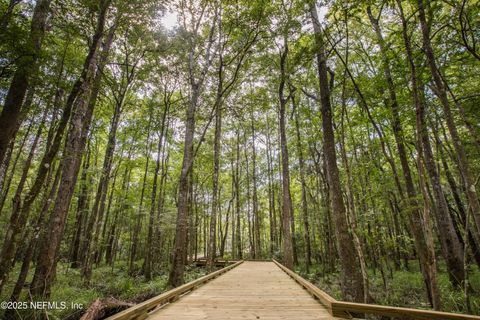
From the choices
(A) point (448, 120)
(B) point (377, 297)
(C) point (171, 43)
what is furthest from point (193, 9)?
(B) point (377, 297)

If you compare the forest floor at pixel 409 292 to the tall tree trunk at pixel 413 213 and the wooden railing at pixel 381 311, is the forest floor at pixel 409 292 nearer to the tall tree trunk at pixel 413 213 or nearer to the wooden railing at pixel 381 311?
the tall tree trunk at pixel 413 213

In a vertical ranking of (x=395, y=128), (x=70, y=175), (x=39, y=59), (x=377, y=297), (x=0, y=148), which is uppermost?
(x=39, y=59)

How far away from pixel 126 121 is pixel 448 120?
67.2 feet

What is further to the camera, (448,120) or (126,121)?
(126,121)

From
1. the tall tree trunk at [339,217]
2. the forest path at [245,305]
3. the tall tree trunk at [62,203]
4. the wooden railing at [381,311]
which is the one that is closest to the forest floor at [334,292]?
the tall tree trunk at [62,203]

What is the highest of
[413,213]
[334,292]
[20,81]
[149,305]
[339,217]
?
[20,81]

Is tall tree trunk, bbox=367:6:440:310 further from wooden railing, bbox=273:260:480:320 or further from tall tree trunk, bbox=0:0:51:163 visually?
tall tree trunk, bbox=0:0:51:163

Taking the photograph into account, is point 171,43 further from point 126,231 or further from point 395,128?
point 126,231

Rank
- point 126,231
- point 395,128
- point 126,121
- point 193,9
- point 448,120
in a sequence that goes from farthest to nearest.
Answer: point 126,231 → point 126,121 → point 193,9 → point 395,128 → point 448,120

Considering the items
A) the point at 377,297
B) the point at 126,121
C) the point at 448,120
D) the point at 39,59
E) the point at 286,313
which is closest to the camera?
the point at 286,313

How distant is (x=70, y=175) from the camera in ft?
19.8

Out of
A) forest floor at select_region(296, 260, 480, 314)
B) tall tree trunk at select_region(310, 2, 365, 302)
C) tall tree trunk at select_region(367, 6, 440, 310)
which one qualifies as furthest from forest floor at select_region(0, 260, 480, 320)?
tall tree trunk at select_region(310, 2, 365, 302)

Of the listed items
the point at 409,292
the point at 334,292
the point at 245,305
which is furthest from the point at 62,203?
the point at 409,292

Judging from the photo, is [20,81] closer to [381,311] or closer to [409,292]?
[381,311]
